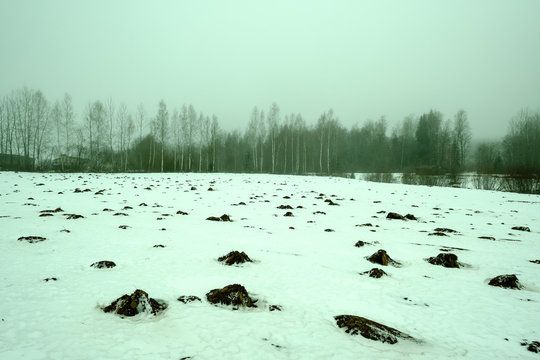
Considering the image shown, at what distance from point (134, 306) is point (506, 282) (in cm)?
499

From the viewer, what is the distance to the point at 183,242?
19.1ft

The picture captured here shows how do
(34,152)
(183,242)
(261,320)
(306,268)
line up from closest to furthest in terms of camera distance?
(261,320)
(306,268)
(183,242)
(34,152)

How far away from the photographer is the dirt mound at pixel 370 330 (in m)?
2.65

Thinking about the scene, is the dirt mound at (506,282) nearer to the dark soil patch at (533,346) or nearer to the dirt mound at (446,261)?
the dirt mound at (446,261)

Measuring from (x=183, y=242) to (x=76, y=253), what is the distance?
1.82 metres

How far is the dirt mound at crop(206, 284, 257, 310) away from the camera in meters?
3.20

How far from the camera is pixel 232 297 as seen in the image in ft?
10.6

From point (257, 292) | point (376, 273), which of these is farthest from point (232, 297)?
point (376, 273)

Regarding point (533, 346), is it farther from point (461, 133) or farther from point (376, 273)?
point (461, 133)

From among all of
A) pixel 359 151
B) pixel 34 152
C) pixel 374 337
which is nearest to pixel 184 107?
pixel 34 152

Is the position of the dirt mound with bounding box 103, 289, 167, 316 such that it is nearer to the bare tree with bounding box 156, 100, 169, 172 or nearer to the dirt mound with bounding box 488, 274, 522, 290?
the dirt mound with bounding box 488, 274, 522, 290

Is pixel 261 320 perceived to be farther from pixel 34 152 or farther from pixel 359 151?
pixel 359 151

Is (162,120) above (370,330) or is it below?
above

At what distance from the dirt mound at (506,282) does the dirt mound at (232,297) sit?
359 cm
